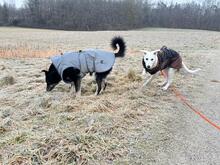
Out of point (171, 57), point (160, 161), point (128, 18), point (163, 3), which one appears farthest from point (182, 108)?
point (163, 3)

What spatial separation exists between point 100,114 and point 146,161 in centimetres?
137

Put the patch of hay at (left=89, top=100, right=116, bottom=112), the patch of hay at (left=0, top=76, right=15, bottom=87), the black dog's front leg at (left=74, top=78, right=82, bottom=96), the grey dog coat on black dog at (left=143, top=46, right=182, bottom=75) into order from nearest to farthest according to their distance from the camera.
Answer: the patch of hay at (left=89, top=100, right=116, bottom=112) < the black dog's front leg at (left=74, top=78, right=82, bottom=96) < the grey dog coat on black dog at (left=143, top=46, right=182, bottom=75) < the patch of hay at (left=0, top=76, right=15, bottom=87)

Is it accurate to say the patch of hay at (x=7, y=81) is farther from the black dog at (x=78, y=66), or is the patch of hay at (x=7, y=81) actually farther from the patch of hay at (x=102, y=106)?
the patch of hay at (x=102, y=106)

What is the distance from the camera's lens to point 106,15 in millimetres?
66875

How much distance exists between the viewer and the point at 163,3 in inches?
2923

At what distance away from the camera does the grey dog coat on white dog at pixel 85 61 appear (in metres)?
5.32

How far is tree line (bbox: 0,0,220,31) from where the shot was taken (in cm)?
6338

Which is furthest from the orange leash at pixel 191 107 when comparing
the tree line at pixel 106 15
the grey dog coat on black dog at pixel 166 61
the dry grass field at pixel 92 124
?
the tree line at pixel 106 15

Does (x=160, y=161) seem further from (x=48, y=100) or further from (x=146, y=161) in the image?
(x=48, y=100)

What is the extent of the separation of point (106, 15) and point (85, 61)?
6372 cm

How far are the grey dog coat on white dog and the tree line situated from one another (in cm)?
5863

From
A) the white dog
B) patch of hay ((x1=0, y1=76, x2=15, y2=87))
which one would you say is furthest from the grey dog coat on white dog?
patch of hay ((x1=0, y1=76, x2=15, y2=87))

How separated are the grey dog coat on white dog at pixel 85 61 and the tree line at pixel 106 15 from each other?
192 ft

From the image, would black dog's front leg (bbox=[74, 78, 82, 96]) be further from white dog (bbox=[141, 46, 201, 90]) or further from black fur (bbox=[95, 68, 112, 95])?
white dog (bbox=[141, 46, 201, 90])
